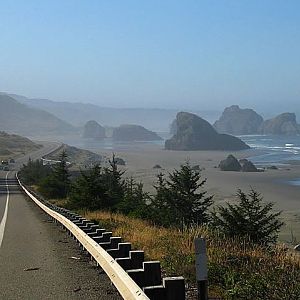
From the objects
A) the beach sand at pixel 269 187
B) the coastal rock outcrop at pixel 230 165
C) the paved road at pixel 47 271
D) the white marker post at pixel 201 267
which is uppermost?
the white marker post at pixel 201 267

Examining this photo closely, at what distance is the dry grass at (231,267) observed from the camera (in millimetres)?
6621

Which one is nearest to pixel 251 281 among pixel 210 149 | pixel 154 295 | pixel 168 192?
pixel 154 295

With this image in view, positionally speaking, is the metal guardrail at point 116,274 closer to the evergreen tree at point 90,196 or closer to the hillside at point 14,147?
the evergreen tree at point 90,196

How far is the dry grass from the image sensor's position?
662cm

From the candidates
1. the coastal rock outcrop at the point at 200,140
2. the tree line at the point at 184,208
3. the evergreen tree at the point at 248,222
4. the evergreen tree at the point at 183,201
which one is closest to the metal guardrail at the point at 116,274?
the tree line at the point at 184,208

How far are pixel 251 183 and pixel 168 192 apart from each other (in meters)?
34.4

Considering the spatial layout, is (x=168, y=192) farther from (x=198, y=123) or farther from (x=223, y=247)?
(x=198, y=123)

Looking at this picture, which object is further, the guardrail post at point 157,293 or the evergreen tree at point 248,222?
the evergreen tree at point 248,222

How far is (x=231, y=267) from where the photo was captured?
27.7 feet

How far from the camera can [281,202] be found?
4850cm

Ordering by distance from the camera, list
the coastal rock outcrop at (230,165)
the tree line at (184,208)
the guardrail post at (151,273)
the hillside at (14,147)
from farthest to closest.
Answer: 1. the hillside at (14,147)
2. the coastal rock outcrop at (230,165)
3. the tree line at (184,208)
4. the guardrail post at (151,273)

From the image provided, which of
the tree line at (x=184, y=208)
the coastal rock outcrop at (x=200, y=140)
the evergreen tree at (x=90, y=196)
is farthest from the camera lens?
the coastal rock outcrop at (x=200, y=140)

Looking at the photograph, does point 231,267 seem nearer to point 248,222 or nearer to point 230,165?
point 248,222

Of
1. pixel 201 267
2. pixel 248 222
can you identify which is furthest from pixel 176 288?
pixel 248 222
